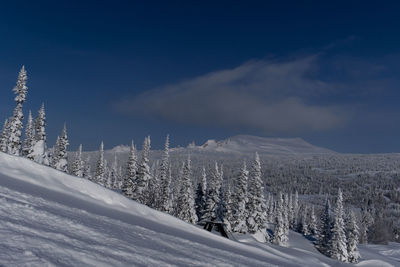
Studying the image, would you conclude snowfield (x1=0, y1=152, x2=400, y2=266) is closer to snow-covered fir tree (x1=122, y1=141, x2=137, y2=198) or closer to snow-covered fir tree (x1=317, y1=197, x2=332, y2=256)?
snow-covered fir tree (x1=122, y1=141, x2=137, y2=198)

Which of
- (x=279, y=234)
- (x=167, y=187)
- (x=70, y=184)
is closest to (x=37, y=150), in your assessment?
(x=167, y=187)

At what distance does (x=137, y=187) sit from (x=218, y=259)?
152ft

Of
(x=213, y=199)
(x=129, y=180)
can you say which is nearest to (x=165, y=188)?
(x=129, y=180)

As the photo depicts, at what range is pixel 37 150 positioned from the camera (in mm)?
47125

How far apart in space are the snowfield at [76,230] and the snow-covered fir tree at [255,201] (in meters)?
38.3

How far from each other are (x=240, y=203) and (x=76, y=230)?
146ft

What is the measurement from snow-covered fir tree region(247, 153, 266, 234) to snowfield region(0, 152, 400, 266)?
38.3 m

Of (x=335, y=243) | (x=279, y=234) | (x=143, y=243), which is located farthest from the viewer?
(x=279, y=234)

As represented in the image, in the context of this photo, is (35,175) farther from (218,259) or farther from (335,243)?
(335,243)

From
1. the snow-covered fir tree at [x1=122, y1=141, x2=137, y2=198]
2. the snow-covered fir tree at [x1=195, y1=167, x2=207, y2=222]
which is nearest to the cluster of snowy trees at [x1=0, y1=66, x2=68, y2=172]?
the snow-covered fir tree at [x1=122, y1=141, x2=137, y2=198]

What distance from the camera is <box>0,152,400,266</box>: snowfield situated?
14.9ft

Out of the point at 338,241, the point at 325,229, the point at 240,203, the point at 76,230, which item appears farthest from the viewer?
the point at 325,229

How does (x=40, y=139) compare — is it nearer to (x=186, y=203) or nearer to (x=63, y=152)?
(x=63, y=152)

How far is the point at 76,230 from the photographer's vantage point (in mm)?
6156
